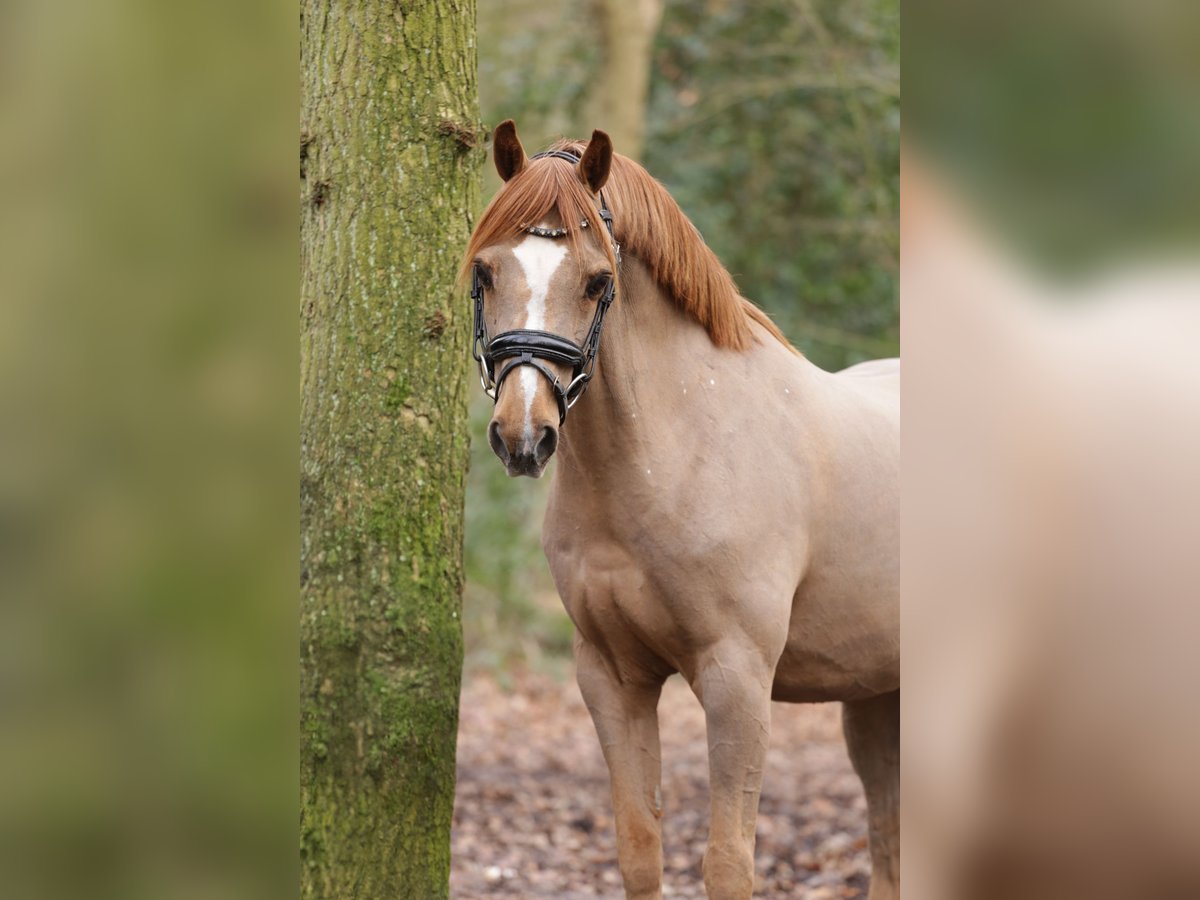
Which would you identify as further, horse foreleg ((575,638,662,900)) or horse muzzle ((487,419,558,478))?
horse foreleg ((575,638,662,900))

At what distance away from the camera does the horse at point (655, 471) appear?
9.44ft

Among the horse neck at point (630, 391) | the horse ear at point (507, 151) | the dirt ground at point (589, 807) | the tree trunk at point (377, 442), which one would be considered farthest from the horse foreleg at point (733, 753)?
the dirt ground at point (589, 807)

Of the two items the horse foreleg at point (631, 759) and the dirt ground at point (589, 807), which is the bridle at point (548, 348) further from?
the dirt ground at point (589, 807)

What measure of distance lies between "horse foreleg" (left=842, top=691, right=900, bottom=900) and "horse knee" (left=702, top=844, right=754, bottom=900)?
161 cm

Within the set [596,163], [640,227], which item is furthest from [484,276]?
[640,227]

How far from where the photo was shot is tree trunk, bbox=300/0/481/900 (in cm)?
329

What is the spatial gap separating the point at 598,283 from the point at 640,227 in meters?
0.33
